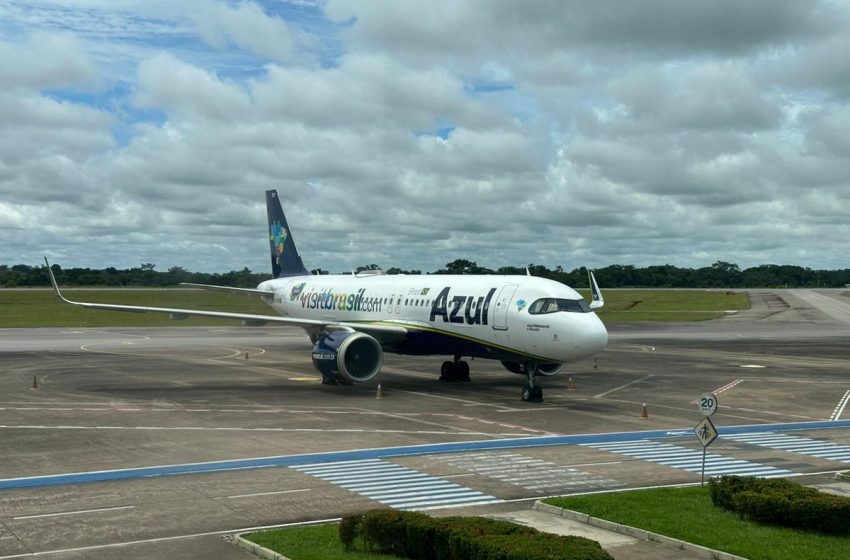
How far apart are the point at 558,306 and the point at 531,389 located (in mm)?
3650

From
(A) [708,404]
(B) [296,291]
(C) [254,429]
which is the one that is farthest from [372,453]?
(B) [296,291]

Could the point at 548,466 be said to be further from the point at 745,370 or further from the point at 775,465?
the point at 745,370

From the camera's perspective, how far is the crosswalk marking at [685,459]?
22.5 m

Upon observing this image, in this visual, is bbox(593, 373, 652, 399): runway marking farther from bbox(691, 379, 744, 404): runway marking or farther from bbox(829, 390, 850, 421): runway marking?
bbox(829, 390, 850, 421): runway marking

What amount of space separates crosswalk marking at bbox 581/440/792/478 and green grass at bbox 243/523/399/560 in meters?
10.6

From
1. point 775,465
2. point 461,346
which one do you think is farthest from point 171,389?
point 775,465

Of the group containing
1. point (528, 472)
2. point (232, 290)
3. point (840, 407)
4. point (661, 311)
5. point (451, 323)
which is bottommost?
point (528, 472)

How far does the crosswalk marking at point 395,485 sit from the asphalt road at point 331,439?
7 cm

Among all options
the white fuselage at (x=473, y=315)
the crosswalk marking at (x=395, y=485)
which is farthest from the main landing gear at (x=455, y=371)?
the crosswalk marking at (x=395, y=485)

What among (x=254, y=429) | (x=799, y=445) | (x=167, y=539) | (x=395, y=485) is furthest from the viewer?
(x=254, y=429)

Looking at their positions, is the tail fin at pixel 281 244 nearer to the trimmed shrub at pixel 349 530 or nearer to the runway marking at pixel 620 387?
the runway marking at pixel 620 387

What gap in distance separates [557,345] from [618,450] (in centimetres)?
899

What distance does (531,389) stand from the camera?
36062 millimetres

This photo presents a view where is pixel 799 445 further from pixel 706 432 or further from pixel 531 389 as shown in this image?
pixel 531 389
